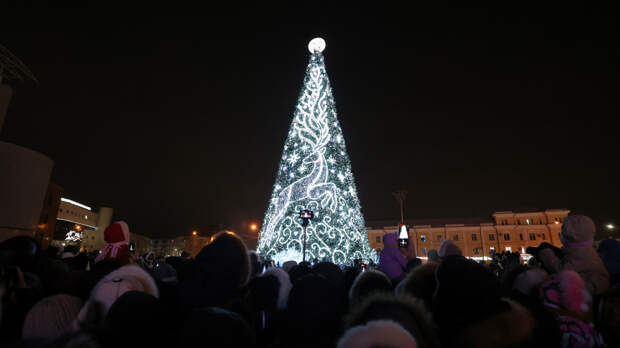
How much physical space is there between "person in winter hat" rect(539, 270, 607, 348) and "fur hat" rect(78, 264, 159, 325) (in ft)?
9.86

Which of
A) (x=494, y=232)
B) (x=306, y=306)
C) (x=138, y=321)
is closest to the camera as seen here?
(x=138, y=321)

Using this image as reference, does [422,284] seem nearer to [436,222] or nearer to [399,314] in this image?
[399,314]

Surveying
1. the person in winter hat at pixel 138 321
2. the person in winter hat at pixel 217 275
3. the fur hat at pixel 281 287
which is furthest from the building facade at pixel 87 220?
the person in winter hat at pixel 138 321

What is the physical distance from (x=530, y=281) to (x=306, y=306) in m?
2.09

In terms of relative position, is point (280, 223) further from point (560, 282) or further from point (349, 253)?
point (560, 282)

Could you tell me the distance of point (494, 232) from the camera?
57281 millimetres

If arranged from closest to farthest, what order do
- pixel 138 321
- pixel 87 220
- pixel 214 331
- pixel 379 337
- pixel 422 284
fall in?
pixel 379 337
pixel 214 331
pixel 138 321
pixel 422 284
pixel 87 220

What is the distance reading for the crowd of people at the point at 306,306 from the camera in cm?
145

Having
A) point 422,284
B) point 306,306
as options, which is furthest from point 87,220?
point 422,284

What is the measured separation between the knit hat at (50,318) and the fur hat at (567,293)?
3.36 metres

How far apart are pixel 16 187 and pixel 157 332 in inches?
1311

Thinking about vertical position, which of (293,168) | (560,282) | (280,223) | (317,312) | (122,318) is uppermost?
(293,168)

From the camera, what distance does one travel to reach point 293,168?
1308 cm

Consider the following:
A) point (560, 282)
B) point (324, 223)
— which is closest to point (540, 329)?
point (560, 282)
